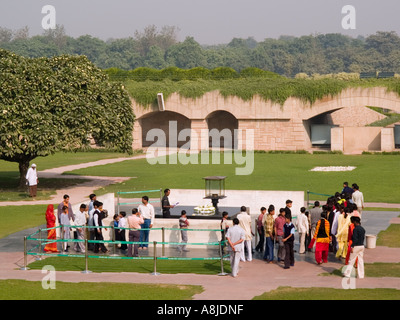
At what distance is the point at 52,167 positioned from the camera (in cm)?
4641

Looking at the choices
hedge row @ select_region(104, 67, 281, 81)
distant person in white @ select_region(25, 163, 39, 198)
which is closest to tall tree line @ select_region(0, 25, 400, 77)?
hedge row @ select_region(104, 67, 281, 81)

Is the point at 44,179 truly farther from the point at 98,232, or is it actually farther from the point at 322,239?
the point at 322,239

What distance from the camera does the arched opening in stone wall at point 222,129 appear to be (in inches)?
2496

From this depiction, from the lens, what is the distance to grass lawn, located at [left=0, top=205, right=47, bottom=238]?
25875 millimetres

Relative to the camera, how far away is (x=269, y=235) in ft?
66.7

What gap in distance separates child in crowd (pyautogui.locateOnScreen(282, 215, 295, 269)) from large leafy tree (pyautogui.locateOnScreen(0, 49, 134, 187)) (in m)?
16.1

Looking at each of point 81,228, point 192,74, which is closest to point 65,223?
point 81,228

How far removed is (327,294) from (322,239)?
373 centimetres

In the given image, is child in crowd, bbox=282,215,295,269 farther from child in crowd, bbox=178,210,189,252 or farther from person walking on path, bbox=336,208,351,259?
child in crowd, bbox=178,210,189,252

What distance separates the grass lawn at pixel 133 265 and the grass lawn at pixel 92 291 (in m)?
1.76

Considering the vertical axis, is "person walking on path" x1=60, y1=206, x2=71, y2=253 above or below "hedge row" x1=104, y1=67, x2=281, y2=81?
below

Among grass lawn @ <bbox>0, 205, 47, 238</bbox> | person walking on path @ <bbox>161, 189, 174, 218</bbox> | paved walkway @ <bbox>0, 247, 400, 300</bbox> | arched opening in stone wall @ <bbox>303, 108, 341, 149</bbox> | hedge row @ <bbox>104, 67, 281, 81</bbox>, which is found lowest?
paved walkway @ <bbox>0, 247, 400, 300</bbox>

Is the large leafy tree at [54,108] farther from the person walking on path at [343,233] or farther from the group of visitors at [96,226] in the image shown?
the person walking on path at [343,233]

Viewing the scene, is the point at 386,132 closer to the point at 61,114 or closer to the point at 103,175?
the point at 103,175
